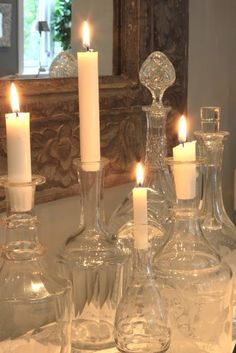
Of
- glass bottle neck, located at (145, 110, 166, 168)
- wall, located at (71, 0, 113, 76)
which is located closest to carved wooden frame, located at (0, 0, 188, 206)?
wall, located at (71, 0, 113, 76)

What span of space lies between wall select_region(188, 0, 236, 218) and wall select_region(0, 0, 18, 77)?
0.60 meters

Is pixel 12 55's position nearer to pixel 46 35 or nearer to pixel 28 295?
pixel 46 35

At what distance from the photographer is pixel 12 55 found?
42.2 inches

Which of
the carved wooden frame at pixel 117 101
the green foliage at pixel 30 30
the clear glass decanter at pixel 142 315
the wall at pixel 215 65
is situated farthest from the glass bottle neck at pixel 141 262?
the wall at pixel 215 65

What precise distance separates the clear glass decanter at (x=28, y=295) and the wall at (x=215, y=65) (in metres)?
0.81

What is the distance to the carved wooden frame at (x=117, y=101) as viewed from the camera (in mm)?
1126

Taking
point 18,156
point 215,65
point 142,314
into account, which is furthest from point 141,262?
point 215,65

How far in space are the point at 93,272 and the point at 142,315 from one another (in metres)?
0.11

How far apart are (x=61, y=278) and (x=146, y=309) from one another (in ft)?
0.37

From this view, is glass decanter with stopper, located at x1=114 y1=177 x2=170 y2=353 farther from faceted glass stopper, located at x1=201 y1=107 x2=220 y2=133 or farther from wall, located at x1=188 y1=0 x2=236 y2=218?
wall, located at x1=188 y1=0 x2=236 y2=218

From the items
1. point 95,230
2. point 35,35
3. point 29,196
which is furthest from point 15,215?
point 35,35

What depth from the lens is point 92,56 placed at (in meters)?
0.94

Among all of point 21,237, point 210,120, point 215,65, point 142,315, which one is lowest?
point 142,315

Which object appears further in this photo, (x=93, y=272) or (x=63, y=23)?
(x=63, y=23)
